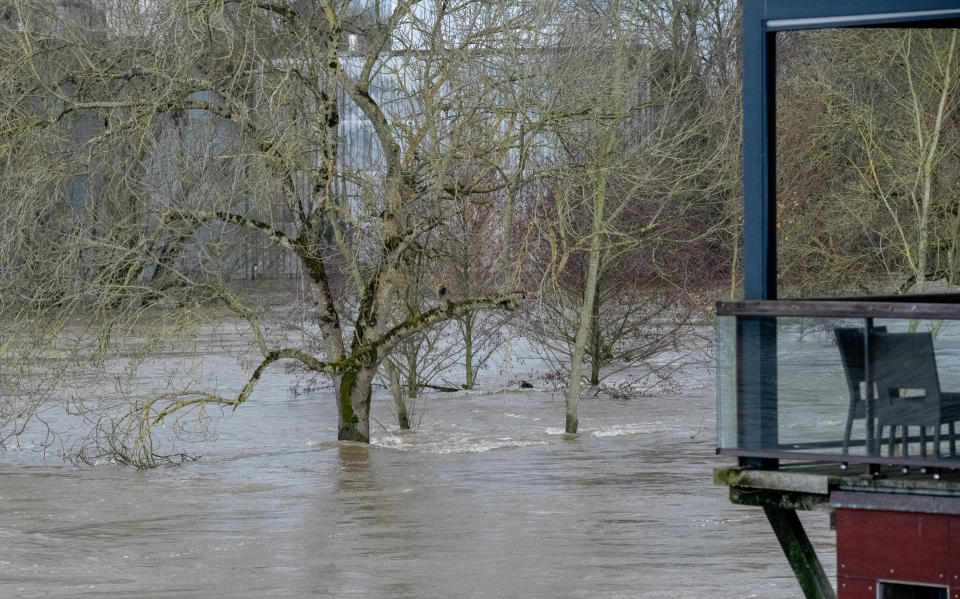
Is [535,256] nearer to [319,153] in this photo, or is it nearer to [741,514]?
[319,153]

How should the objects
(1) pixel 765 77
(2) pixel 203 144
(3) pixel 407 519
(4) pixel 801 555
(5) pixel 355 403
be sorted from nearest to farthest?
1. (1) pixel 765 77
2. (4) pixel 801 555
3. (3) pixel 407 519
4. (2) pixel 203 144
5. (5) pixel 355 403

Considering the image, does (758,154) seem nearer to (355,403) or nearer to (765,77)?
(765,77)

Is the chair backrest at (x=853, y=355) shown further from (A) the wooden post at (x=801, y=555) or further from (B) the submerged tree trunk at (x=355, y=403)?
(B) the submerged tree trunk at (x=355, y=403)

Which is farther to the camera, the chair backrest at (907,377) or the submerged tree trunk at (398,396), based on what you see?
the submerged tree trunk at (398,396)

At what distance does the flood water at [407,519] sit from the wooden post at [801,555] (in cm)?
263

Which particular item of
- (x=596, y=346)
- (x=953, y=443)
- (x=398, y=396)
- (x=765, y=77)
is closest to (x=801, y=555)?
(x=953, y=443)

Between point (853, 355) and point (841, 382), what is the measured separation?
0.17 meters

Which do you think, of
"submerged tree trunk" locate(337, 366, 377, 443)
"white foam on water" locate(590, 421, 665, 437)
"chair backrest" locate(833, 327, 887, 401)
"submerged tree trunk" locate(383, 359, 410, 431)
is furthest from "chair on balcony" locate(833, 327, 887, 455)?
"white foam on water" locate(590, 421, 665, 437)

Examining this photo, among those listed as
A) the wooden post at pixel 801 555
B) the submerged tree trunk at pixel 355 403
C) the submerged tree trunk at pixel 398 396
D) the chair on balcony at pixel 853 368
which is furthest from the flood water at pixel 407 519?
the chair on balcony at pixel 853 368

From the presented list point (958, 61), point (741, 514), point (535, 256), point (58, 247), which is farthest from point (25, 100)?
point (958, 61)

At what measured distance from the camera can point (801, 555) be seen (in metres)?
9.30

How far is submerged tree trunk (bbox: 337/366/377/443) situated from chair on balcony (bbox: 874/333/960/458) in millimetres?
14015

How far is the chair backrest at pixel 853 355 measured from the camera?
7.99 metres

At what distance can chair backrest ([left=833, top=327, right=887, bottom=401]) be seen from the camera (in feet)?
26.2
